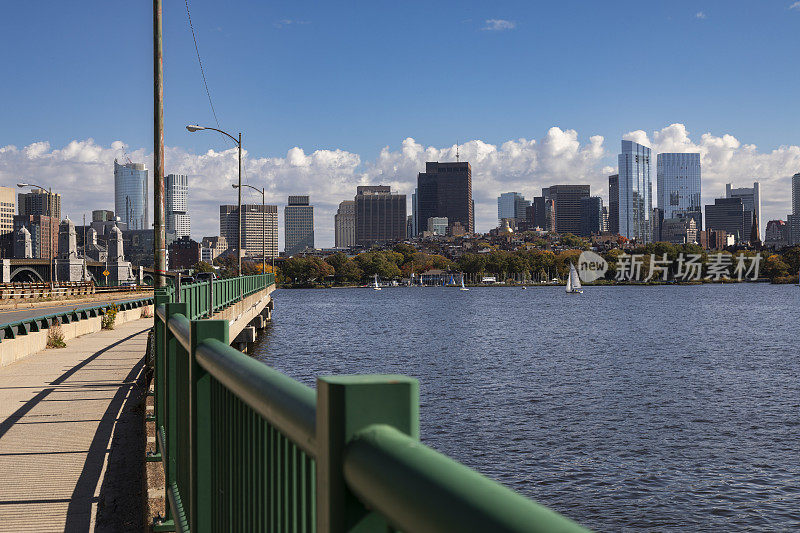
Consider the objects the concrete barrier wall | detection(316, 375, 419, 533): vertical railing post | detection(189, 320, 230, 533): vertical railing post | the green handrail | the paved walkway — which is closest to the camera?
the green handrail

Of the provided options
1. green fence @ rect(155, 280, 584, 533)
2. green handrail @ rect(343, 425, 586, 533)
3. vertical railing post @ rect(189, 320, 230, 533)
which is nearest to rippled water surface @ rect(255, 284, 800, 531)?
vertical railing post @ rect(189, 320, 230, 533)

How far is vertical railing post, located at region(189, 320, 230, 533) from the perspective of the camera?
4789 millimetres

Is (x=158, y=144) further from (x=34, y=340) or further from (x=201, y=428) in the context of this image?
(x=201, y=428)

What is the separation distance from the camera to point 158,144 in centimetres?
2009

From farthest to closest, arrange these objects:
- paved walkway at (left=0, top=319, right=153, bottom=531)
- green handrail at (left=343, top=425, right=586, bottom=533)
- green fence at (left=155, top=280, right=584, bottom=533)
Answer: paved walkway at (left=0, top=319, right=153, bottom=531) < green fence at (left=155, top=280, right=584, bottom=533) < green handrail at (left=343, top=425, right=586, bottom=533)

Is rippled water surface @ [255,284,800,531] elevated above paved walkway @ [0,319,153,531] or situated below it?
below

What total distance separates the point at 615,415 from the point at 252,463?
30.7 metres

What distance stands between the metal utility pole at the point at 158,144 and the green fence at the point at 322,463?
596 inches

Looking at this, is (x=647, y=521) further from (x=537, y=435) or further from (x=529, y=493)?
(x=537, y=435)

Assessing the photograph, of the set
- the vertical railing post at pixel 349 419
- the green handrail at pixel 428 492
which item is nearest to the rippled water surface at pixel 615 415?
the vertical railing post at pixel 349 419

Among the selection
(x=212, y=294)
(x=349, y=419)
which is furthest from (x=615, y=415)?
(x=349, y=419)

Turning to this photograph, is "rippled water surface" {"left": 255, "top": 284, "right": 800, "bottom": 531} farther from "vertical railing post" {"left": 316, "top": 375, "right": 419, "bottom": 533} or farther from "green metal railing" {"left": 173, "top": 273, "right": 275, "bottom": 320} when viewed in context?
"vertical railing post" {"left": 316, "top": 375, "right": 419, "bottom": 533}

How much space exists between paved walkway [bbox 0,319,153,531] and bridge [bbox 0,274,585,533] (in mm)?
32

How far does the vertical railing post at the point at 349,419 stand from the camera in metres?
1.79
